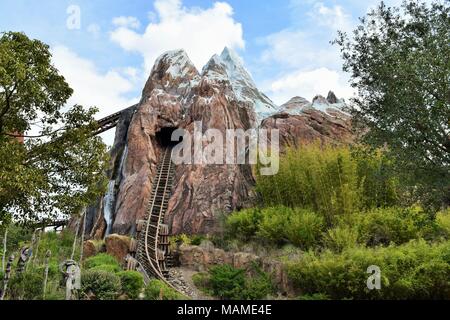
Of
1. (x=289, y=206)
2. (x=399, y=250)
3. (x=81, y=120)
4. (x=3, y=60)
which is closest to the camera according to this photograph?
(x=3, y=60)

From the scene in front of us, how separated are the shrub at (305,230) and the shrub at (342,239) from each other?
683 millimetres

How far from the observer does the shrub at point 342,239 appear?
30.9 feet

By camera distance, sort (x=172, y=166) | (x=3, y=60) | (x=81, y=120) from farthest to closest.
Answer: (x=172, y=166), (x=81, y=120), (x=3, y=60)

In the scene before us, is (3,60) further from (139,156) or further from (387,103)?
(139,156)

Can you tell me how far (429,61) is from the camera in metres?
7.27

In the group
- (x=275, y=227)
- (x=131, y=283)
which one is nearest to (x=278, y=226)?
(x=275, y=227)

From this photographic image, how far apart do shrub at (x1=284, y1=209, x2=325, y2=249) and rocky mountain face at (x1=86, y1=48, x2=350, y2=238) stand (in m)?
3.23

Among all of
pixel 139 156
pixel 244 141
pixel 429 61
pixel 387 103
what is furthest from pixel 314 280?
pixel 139 156

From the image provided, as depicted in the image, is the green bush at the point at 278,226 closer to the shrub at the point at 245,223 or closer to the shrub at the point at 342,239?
the shrub at the point at 245,223

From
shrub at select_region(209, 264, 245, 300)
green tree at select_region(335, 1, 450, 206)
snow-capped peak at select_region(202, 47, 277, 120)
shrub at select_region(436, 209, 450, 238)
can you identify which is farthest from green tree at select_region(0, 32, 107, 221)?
snow-capped peak at select_region(202, 47, 277, 120)

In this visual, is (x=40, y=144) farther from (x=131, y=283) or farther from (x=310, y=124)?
(x=310, y=124)

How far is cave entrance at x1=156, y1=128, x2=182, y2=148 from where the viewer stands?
57.8 ft

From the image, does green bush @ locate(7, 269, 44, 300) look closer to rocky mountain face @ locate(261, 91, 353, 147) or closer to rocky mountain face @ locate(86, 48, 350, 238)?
rocky mountain face @ locate(86, 48, 350, 238)

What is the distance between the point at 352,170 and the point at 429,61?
436cm
